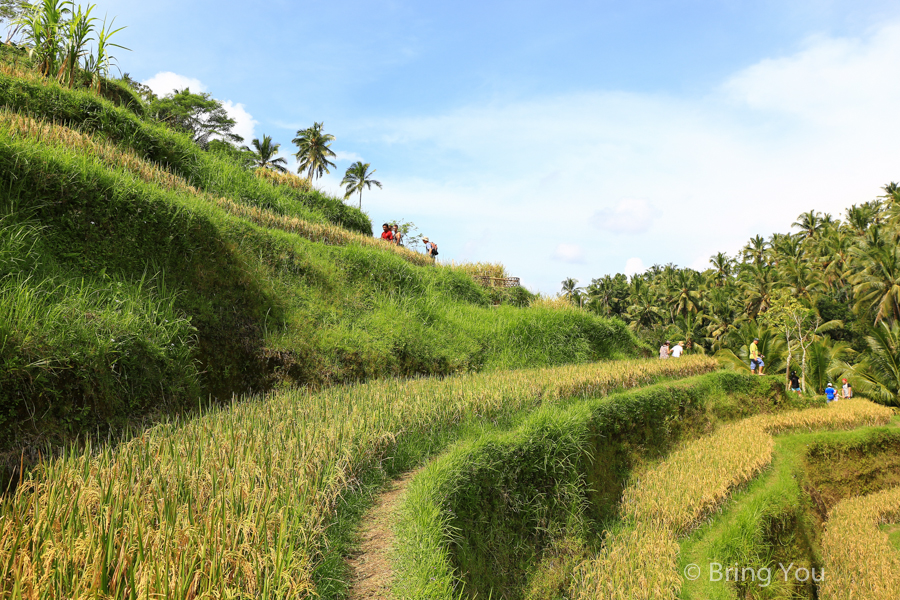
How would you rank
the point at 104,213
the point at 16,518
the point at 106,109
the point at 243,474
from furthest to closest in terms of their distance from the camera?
the point at 106,109
the point at 104,213
the point at 243,474
the point at 16,518

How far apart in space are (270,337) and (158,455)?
506 centimetres

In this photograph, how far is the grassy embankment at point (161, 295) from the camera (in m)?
5.50

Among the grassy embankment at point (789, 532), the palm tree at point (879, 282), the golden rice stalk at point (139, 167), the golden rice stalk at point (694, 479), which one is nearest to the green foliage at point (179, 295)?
the golden rice stalk at point (139, 167)

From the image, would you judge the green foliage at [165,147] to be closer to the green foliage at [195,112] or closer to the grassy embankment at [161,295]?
the grassy embankment at [161,295]

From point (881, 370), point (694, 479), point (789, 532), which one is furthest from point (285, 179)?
point (881, 370)

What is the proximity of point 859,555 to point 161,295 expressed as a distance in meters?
14.8

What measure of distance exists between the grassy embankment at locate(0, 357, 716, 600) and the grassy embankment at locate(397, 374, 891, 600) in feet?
2.60

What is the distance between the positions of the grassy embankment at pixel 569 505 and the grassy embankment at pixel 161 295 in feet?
13.3

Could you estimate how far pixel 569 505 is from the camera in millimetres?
7441

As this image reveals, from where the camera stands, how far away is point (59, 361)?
5.28m

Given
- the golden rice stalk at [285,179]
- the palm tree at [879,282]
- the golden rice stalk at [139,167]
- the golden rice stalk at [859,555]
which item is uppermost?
the palm tree at [879,282]

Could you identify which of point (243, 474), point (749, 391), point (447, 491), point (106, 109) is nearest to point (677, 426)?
point (749, 391)

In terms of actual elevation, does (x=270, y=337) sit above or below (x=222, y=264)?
below

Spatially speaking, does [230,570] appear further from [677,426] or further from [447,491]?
[677,426]
